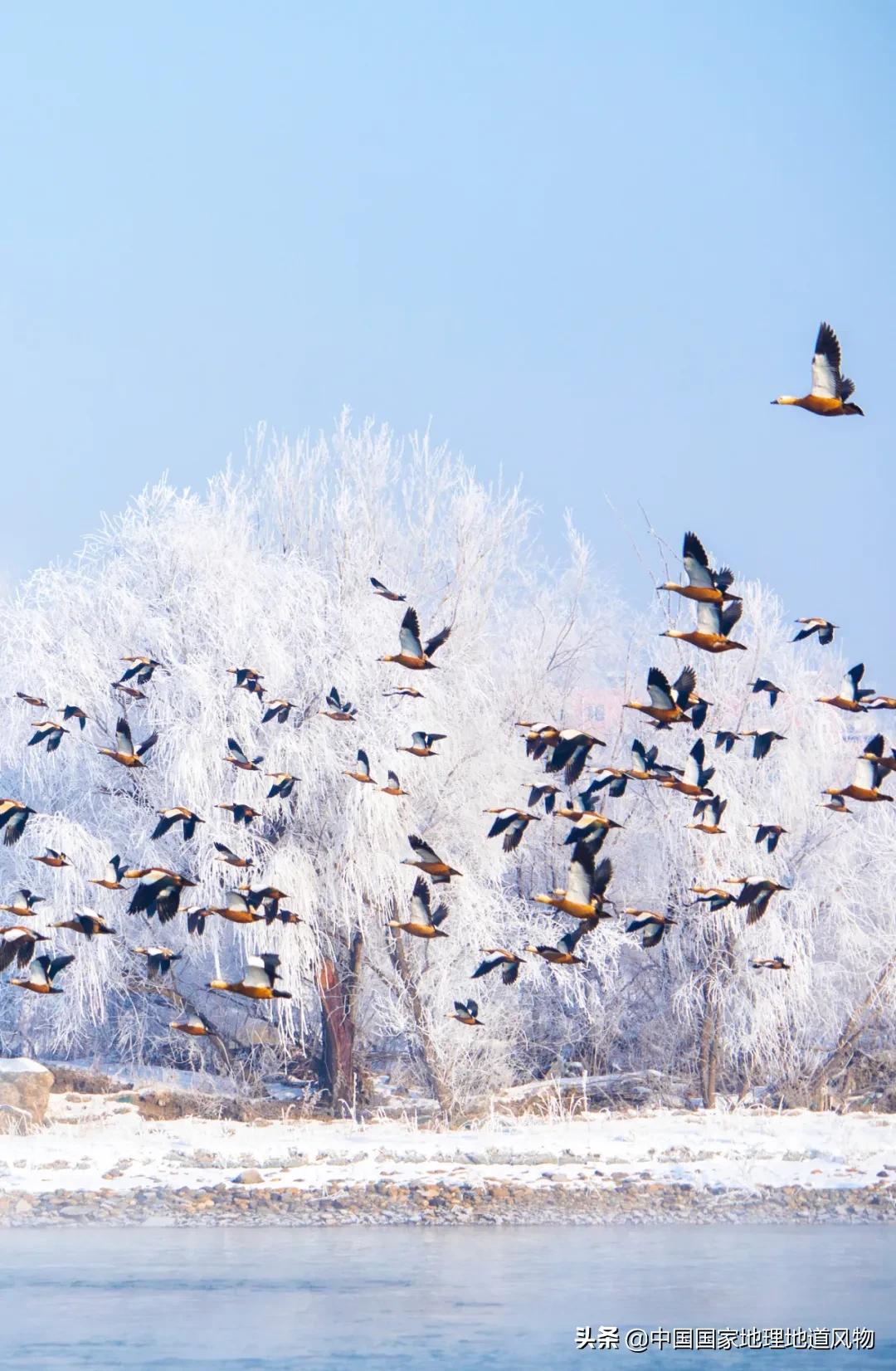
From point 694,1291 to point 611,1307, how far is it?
2.85 feet

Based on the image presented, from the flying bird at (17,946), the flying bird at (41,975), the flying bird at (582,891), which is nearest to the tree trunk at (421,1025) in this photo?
the flying bird at (41,975)

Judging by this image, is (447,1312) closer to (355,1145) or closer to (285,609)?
(355,1145)

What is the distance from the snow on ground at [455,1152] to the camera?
16.9 metres

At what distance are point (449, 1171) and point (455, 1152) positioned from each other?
691 millimetres

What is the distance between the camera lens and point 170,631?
68.9 ft

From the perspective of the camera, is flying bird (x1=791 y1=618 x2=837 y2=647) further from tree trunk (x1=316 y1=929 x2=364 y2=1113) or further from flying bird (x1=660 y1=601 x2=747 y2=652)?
tree trunk (x1=316 y1=929 x2=364 y2=1113)

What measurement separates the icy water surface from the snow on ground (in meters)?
1.47

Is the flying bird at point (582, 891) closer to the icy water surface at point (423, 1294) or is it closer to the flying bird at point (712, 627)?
the flying bird at point (712, 627)

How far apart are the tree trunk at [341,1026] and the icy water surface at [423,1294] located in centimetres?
537

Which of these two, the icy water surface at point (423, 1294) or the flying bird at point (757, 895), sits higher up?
the flying bird at point (757, 895)

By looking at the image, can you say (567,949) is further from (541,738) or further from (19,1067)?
(19,1067)

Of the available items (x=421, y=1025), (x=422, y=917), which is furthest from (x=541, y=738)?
(x=421, y=1025)

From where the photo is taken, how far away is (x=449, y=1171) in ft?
56.2

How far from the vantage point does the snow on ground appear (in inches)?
667
